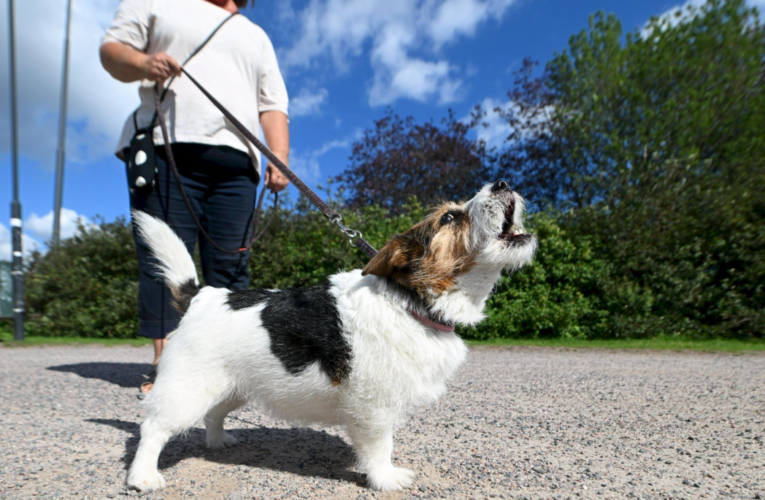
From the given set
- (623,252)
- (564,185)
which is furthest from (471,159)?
(623,252)

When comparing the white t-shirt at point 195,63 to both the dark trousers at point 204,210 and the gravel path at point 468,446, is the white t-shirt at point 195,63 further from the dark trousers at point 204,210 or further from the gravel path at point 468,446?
the gravel path at point 468,446

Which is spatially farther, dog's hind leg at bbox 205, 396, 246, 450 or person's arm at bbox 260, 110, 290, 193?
person's arm at bbox 260, 110, 290, 193

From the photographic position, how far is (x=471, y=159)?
A: 2217 centimetres

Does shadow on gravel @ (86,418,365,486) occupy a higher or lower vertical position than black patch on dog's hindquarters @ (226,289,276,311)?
lower

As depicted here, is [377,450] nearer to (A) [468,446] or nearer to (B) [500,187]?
(A) [468,446]

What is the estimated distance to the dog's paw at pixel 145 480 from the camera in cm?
227

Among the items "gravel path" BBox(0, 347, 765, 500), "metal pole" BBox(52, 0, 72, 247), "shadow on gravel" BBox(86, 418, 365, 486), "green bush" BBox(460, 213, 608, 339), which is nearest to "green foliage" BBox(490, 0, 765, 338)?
"green bush" BBox(460, 213, 608, 339)

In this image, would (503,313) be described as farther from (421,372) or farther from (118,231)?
(118,231)

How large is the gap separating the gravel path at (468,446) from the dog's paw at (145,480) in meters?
0.05

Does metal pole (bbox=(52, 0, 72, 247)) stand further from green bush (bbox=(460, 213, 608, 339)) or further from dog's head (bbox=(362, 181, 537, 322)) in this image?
dog's head (bbox=(362, 181, 537, 322))

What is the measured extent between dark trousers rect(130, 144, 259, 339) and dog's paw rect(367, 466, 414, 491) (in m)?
2.04

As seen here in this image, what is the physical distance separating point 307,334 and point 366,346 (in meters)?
0.33

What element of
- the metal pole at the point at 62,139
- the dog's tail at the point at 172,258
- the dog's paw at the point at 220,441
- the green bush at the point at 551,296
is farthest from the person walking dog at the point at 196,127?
the metal pole at the point at 62,139

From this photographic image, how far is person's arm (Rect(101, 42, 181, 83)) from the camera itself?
10.4 ft
